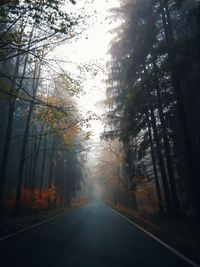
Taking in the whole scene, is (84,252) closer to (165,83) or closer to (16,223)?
(16,223)

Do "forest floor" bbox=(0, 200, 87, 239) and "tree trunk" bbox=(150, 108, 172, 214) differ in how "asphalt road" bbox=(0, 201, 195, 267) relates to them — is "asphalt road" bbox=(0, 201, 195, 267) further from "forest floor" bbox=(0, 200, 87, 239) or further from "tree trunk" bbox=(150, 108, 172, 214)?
"tree trunk" bbox=(150, 108, 172, 214)

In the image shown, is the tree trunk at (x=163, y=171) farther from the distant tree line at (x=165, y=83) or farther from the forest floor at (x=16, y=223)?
the forest floor at (x=16, y=223)

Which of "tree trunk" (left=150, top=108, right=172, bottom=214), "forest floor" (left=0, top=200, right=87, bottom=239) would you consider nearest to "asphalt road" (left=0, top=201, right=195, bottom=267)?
"forest floor" (left=0, top=200, right=87, bottom=239)

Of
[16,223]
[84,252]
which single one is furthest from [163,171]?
[84,252]

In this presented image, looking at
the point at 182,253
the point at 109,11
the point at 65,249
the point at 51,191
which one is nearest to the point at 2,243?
the point at 65,249

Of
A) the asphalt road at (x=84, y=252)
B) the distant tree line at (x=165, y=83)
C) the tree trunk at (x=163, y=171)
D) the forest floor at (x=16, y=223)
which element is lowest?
the asphalt road at (x=84, y=252)

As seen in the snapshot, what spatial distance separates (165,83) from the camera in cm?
1435

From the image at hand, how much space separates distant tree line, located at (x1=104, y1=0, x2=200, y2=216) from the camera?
12.9m

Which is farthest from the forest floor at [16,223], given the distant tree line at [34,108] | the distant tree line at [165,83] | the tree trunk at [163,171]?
the tree trunk at [163,171]

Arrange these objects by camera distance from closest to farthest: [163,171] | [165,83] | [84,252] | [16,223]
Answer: [84,252] < [165,83] < [16,223] < [163,171]

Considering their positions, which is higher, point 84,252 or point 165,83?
point 165,83

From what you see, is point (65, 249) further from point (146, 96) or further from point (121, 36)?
point (121, 36)

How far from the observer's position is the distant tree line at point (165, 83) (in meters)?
12.9

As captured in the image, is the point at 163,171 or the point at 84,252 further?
the point at 163,171
